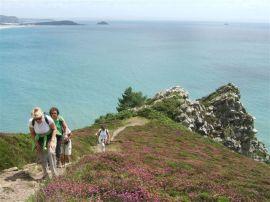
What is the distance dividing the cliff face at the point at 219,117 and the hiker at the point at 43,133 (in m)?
36.7

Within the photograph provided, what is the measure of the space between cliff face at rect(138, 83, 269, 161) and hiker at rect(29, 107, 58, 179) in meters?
36.7

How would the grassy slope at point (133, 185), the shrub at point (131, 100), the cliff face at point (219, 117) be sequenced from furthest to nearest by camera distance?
the shrub at point (131, 100)
the cliff face at point (219, 117)
the grassy slope at point (133, 185)

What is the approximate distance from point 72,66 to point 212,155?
138m

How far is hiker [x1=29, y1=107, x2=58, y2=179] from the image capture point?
598 inches

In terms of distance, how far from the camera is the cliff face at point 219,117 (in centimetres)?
5331

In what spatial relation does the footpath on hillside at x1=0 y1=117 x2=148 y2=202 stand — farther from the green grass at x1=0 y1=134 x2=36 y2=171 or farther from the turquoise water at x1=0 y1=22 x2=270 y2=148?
the turquoise water at x1=0 y1=22 x2=270 y2=148

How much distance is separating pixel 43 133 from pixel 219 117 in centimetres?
4606

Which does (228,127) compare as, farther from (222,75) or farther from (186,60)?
(186,60)

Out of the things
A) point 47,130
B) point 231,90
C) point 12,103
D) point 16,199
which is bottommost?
point 12,103

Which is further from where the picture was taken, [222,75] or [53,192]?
[222,75]

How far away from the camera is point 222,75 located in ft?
497

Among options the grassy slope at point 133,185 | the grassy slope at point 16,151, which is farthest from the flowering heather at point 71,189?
the grassy slope at point 16,151

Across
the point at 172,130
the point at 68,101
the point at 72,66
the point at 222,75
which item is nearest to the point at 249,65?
the point at 222,75

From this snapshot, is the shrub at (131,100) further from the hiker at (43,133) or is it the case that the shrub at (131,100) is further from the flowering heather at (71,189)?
the flowering heather at (71,189)
